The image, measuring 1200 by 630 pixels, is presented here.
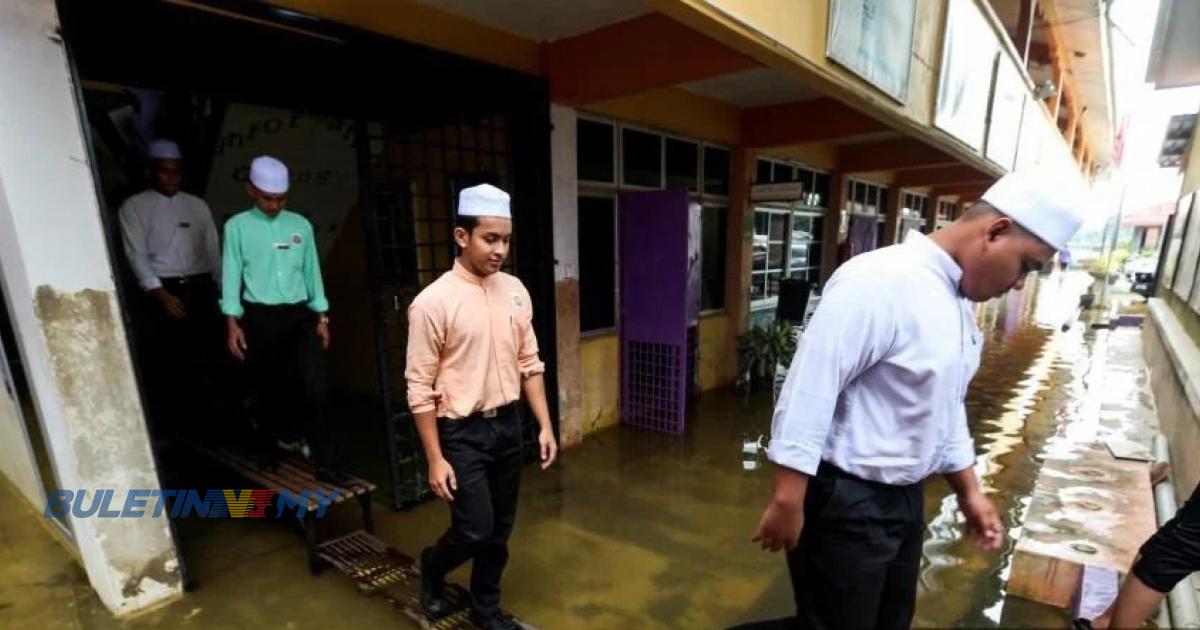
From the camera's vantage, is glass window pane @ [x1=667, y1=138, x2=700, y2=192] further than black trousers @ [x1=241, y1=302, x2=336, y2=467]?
Yes

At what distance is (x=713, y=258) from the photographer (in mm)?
5766

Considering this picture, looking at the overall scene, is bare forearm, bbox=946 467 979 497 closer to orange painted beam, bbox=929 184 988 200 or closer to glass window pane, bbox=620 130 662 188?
glass window pane, bbox=620 130 662 188

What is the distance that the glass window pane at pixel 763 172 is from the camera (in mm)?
5894

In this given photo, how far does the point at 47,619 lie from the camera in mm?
2271

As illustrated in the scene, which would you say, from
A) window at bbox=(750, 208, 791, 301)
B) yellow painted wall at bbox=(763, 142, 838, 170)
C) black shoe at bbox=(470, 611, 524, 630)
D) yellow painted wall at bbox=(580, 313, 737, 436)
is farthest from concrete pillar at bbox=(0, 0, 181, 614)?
yellow painted wall at bbox=(763, 142, 838, 170)

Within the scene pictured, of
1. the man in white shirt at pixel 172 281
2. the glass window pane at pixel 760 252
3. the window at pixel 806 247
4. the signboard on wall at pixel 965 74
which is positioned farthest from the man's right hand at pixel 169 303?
the window at pixel 806 247

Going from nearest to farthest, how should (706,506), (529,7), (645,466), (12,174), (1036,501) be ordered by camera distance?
1. (12,174)
2. (1036,501)
3. (529,7)
4. (706,506)
5. (645,466)

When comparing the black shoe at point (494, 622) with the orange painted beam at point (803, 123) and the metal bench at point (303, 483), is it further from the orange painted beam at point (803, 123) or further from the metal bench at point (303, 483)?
the orange painted beam at point (803, 123)

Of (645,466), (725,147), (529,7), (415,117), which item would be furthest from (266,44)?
(725,147)

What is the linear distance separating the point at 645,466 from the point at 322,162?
363cm

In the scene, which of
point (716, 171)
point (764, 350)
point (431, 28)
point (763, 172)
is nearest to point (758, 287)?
point (764, 350)

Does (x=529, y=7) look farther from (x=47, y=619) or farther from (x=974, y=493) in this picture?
(x=47, y=619)

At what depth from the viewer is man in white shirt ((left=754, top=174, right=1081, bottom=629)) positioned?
1.26 m

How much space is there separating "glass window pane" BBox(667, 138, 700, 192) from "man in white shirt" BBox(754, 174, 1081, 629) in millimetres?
3770
